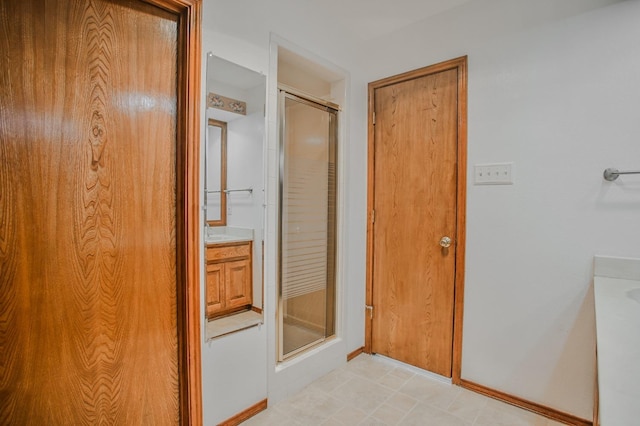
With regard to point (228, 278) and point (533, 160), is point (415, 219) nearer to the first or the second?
point (533, 160)

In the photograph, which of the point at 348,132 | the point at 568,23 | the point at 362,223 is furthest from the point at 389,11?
the point at 362,223

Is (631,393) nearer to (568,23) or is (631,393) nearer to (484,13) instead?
(568,23)

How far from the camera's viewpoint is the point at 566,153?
1702mm

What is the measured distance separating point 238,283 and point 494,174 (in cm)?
164

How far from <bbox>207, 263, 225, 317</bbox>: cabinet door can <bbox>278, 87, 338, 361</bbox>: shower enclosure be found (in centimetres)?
43

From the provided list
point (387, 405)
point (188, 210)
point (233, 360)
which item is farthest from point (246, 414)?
point (188, 210)

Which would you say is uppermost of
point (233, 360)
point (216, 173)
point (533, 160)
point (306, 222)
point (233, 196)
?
point (533, 160)

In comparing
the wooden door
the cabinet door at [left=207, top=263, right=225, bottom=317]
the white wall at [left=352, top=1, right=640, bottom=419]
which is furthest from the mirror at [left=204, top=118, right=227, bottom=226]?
the white wall at [left=352, top=1, right=640, bottom=419]

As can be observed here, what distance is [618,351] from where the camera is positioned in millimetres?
743

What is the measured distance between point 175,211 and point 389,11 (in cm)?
185

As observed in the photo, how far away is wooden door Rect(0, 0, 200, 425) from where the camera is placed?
105 centimetres

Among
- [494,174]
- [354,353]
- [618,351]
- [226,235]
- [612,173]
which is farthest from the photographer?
[354,353]

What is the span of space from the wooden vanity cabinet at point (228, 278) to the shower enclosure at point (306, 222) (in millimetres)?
276

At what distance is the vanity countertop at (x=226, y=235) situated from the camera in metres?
1.59
